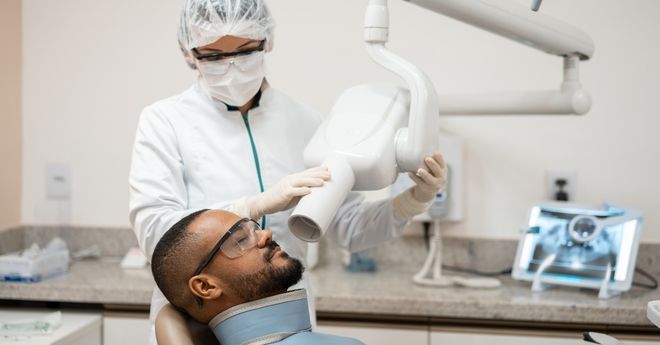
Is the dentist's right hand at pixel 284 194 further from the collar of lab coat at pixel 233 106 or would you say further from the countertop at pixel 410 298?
the countertop at pixel 410 298

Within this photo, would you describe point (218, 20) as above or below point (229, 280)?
above

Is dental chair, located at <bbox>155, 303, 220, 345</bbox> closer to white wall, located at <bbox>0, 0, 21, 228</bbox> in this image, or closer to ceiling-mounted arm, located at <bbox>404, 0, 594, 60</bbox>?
ceiling-mounted arm, located at <bbox>404, 0, 594, 60</bbox>

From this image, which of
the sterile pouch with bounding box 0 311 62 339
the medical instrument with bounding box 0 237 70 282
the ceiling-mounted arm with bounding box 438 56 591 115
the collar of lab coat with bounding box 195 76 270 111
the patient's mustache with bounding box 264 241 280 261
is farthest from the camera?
the medical instrument with bounding box 0 237 70 282

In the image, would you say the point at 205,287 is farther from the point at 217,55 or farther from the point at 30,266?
the point at 30,266

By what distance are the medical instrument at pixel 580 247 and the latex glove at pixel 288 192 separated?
1125mm

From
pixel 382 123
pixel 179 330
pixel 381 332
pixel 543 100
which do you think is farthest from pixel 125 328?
pixel 543 100

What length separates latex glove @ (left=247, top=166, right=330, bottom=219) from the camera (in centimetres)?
128

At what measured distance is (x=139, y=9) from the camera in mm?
2641

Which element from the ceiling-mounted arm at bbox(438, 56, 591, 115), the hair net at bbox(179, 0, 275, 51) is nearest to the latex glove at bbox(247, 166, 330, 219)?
the hair net at bbox(179, 0, 275, 51)

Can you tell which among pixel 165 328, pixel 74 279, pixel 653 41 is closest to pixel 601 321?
pixel 653 41

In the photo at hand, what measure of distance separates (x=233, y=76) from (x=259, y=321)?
0.56 m

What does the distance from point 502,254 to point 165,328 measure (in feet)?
5.01

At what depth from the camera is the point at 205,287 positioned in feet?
4.32

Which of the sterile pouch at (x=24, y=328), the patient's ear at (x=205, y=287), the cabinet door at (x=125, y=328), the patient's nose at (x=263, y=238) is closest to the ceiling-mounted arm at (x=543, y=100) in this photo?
the patient's nose at (x=263, y=238)
